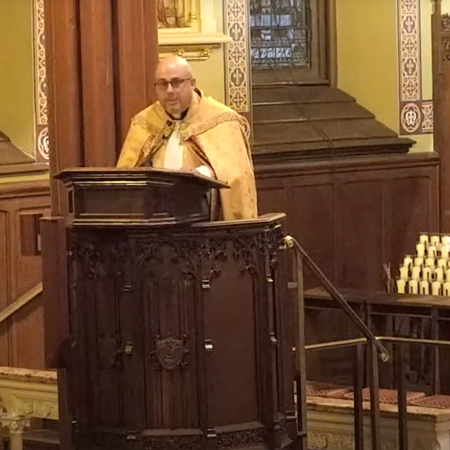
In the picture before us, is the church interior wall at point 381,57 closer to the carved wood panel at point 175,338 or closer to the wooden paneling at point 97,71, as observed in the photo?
the wooden paneling at point 97,71

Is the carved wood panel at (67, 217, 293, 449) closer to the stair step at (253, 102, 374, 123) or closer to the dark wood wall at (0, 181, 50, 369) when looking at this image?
the dark wood wall at (0, 181, 50, 369)

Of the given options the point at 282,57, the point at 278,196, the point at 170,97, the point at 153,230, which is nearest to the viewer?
the point at 153,230

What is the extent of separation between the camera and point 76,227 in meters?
5.37

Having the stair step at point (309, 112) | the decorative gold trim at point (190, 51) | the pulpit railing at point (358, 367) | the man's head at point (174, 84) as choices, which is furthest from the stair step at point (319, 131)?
the man's head at point (174, 84)

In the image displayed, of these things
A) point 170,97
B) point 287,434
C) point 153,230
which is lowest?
point 287,434

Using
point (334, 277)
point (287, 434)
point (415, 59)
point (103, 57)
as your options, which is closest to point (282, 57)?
point (415, 59)

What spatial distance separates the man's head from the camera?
221 inches

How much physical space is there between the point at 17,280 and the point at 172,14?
2.01 metres

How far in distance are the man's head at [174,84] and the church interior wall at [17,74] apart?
12.4ft

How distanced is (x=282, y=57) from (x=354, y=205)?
1.30 metres

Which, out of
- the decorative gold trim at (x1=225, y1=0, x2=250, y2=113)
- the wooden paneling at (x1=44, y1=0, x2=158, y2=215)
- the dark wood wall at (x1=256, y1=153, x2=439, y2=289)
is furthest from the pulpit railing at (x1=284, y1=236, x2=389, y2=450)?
the dark wood wall at (x1=256, y1=153, x2=439, y2=289)

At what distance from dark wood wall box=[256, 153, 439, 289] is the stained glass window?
978 millimetres

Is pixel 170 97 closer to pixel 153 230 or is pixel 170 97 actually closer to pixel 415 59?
pixel 153 230

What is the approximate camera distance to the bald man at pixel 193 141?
571cm
